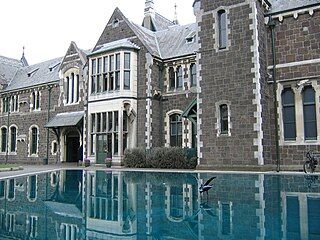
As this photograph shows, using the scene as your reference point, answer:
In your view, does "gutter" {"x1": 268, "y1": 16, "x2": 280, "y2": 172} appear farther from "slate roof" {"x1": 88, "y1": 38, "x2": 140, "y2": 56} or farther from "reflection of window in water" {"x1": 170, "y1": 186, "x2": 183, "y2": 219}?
"slate roof" {"x1": 88, "y1": 38, "x2": 140, "y2": 56}

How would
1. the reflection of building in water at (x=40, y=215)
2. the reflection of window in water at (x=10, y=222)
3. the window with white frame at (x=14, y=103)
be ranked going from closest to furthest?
1. the reflection of building in water at (x=40, y=215)
2. the reflection of window in water at (x=10, y=222)
3. the window with white frame at (x=14, y=103)

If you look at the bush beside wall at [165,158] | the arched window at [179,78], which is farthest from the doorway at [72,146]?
the bush beside wall at [165,158]

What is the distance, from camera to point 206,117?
56.3ft

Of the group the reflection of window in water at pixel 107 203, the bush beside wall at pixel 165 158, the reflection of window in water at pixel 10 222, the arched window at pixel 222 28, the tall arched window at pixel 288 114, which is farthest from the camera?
the bush beside wall at pixel 165 158

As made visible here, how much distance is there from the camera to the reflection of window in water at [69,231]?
4617mm

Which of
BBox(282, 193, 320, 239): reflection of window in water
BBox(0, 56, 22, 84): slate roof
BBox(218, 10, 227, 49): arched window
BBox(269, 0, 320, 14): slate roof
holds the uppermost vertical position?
BBox(0, 56, 22, 84): slate roof

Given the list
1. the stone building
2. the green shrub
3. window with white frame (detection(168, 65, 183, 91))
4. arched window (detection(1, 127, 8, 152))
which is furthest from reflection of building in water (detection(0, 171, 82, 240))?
arched window (detection(1, 127, 8, 152))

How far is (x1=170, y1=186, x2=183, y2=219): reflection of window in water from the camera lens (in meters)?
6.12

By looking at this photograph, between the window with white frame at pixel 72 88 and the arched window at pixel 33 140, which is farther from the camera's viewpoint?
the arched window at pixel 33 140

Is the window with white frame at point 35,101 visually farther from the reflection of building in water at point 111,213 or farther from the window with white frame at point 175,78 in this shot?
the reflection of building in water at point 111,213

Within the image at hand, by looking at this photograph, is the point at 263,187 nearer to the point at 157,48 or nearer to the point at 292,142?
the point at 292,142

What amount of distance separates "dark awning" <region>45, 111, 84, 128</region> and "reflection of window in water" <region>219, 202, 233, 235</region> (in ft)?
70.3

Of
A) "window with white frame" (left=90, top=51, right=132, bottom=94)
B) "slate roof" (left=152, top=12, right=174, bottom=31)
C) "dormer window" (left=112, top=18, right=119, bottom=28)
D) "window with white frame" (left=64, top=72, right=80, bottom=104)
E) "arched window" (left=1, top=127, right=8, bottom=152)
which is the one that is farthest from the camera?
"arched window" (left=1, top=127, right=8, bottom=152)

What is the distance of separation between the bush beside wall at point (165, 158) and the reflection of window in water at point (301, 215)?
10.3 meters
